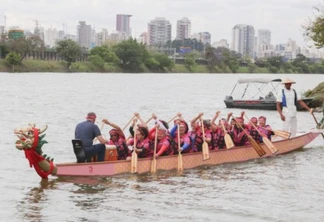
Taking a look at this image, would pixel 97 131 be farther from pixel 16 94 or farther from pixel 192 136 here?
pixel 16 94

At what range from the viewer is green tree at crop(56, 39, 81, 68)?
13525 cm

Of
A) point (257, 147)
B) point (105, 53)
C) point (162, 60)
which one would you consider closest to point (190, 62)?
point (162, 60)

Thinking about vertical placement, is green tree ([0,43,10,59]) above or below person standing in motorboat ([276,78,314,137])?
above

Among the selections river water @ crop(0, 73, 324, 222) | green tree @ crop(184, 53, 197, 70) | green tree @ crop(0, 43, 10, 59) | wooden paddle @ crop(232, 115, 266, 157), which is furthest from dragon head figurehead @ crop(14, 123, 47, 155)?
green tree @ crop(184, 53, 197, 70)

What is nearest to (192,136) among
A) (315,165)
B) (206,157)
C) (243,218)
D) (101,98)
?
(206,157)

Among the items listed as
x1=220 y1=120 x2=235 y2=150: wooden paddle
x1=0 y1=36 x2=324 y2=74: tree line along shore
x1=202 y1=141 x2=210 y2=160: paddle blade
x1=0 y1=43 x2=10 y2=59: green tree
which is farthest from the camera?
x1=0 y1=36 x2=324 y2=74: tree line along shore

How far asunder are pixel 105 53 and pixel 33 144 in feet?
426

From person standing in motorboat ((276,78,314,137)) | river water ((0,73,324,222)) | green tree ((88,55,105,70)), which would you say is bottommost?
river water ((0,73,324,222))

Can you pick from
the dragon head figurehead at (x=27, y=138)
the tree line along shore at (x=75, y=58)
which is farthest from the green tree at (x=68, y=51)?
the dragon head figurehead at (x=27, y=138)

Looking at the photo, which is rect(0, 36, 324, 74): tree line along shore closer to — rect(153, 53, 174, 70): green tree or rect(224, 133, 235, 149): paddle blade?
rect(153, 53, 174, 70): green tree

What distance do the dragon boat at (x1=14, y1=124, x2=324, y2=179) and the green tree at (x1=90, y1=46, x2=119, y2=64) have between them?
12168 cm

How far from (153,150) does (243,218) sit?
5.45 metres

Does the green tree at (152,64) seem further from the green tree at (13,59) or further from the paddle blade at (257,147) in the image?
the paddle blade at (257,147)

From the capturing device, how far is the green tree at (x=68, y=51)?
135250 millimetres
